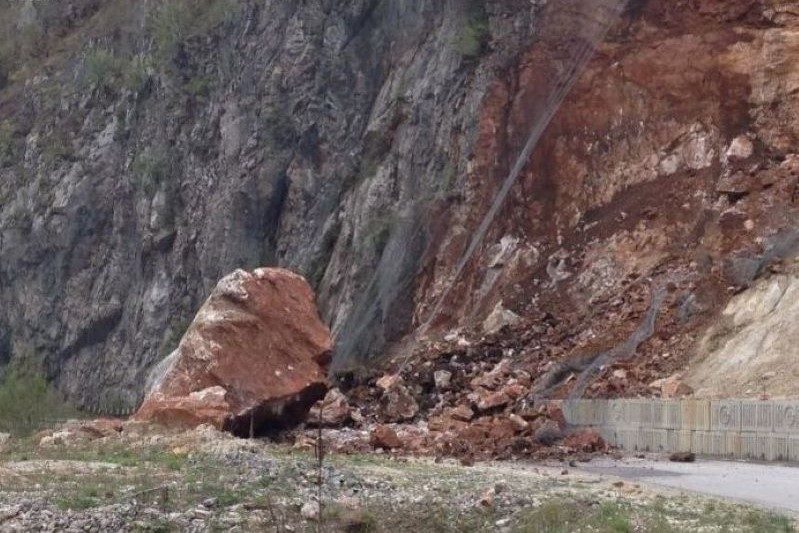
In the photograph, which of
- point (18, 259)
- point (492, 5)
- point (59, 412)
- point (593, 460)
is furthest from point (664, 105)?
point (18, 259)

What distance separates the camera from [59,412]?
37.3m

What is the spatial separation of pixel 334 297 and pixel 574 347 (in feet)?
37.9

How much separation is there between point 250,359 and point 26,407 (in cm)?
1065

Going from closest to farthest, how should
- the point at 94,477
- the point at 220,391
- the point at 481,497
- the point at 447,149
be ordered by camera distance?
the point at 481,497
the point at 94,477
the point at 220,391
the point at 447,149

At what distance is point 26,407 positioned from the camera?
3416cm

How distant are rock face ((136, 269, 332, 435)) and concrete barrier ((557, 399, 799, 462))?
16.4 feet

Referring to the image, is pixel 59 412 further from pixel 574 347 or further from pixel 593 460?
pixel 593 460

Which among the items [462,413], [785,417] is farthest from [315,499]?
[462,413]

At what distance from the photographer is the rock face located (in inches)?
979

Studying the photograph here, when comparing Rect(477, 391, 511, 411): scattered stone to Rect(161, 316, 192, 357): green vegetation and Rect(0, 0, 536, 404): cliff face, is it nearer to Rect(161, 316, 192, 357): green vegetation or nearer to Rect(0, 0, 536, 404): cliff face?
Rect(0, 0, 536, 404): cliff face

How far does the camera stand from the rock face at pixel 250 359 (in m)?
24.9

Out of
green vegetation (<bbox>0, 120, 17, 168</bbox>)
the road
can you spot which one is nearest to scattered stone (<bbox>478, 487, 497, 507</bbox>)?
the road

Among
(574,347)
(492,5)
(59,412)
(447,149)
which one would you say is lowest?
(59,412)

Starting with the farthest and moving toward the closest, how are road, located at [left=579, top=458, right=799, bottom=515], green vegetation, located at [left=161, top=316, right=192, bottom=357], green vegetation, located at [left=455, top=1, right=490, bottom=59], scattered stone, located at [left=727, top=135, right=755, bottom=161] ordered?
green vegetation, located at [left=161, top=316, right=192, bottom=357] → green vegetation, located at [left=455, top=1, right=490, bottom=59] → scattered stone, located at [left=727, top=135, right=755, bottom=161] → road, located at [left=579, top=458, right=799, bottom=515]
